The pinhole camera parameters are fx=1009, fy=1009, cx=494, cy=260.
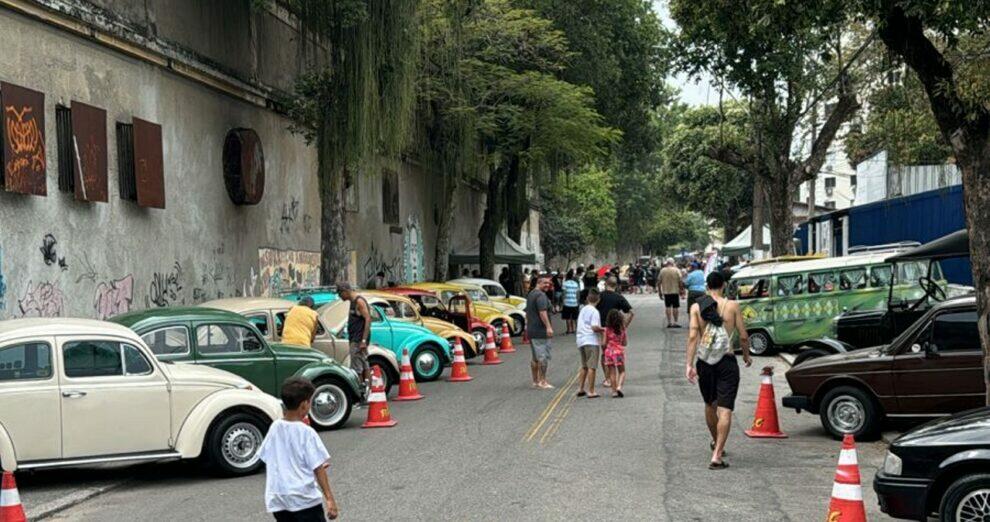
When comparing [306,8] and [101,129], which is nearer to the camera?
[101,129]

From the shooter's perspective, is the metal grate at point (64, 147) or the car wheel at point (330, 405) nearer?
the car wheel at point (330, 405)

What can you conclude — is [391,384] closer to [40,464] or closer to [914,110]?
[40,464]

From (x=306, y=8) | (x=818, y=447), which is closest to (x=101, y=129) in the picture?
(x=306, y=8)

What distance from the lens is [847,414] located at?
11500 mm

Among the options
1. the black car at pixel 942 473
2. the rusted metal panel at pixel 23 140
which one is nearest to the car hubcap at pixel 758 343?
the rusted metal panel at pixel 23 140

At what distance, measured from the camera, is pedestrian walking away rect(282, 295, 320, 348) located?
1391 centimetres

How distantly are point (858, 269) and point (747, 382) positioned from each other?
15.3 ft

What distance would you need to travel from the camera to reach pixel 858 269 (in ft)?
67.7

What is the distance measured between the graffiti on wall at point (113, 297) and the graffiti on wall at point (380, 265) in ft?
50.6

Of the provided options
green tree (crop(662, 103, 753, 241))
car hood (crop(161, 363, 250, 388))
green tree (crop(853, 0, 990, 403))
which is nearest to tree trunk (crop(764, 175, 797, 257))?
green tree (crop(853, 0, 990, 403))

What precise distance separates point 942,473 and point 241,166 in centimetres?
1794

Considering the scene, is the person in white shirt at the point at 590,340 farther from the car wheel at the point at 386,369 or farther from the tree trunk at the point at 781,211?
the tree trunk at the point at 781,211

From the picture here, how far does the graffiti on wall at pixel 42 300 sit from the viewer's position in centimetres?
1427

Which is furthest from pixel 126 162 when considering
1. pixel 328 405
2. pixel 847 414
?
pixel 847 414
